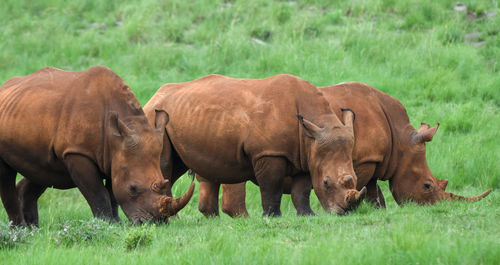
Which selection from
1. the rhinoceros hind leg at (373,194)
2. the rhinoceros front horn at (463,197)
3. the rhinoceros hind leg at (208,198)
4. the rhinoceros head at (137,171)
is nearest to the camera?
the rhinoceros head at (137,171)

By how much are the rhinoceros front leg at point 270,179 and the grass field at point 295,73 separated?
639 mm

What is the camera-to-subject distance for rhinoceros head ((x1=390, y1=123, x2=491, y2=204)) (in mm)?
9859

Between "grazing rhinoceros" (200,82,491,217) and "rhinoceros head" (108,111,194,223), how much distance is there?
A: 2241mm

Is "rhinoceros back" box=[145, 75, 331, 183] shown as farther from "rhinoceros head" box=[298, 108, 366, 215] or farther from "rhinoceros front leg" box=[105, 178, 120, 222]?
"rhinoceros front leg" box=[105, 178, 120, 222]

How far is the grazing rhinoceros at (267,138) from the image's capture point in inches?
347

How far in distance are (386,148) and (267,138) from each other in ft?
5.38

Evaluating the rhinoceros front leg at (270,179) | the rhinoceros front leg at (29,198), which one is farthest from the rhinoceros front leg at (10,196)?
the rhinoceros front leg at (270,179)

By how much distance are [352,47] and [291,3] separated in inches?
131

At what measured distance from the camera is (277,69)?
49.2 ft

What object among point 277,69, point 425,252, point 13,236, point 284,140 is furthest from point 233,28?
point 425,252

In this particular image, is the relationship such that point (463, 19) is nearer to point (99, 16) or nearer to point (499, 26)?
point (499, 26)

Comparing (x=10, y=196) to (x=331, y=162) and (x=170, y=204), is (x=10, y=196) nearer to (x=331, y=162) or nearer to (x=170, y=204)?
(x=170, y=204)

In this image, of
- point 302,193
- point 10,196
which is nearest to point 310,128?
point 302,193

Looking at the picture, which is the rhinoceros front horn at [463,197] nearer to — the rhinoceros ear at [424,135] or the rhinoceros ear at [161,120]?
the rhinoceros ear at [424,135]
